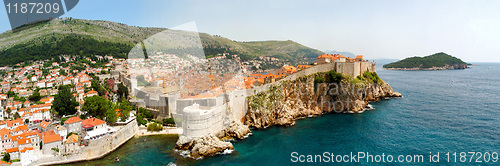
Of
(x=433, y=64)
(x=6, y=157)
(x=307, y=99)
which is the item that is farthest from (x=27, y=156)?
(x=433, y=64)

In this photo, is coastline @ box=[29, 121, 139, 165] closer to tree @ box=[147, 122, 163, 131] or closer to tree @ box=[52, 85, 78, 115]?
tree @ box=[147, 122, 163, 131]

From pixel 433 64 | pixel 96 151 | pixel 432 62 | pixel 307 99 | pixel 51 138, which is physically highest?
pixel 432 62

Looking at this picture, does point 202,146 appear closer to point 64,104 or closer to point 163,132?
point 163,132

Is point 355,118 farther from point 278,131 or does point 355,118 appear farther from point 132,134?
point 132,134

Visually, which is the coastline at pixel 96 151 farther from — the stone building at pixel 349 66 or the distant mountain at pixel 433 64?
the distant mountain at pixel 433 64

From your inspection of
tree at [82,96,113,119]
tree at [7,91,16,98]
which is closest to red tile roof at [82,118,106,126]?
tree at [82,96,113,119]

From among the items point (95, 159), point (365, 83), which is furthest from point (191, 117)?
point (365, 83)

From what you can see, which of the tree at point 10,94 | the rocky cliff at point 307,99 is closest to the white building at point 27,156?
the rocky cliff at point 307,99
